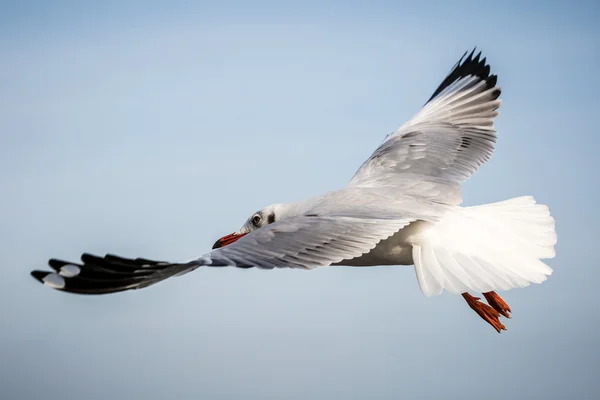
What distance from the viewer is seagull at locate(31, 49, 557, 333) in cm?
396

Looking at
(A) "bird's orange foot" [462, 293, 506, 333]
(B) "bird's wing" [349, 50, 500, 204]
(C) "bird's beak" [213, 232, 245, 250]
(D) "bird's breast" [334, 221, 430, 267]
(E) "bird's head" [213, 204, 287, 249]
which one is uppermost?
(B) "bird's wing" [349, 50, 500, 204]

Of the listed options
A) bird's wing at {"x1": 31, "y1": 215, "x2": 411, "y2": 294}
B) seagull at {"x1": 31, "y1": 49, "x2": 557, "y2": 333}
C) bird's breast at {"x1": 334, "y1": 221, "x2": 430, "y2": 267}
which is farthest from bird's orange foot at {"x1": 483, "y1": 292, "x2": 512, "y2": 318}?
bird's wing at {"x1": 31, "y1": 215, "x2": 411, "y2": 294}

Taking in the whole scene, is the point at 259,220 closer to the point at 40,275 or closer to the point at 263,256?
the point at 263,256

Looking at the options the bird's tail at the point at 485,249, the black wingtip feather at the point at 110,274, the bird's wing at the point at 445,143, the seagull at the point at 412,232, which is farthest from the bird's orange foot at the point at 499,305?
the black wingtip feather at the point at 110,274

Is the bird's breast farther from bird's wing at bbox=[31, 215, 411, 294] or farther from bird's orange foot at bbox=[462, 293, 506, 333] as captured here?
bird's orange foot at bbox=[462, 293, 506, 333]

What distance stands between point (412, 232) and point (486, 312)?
1.02 m

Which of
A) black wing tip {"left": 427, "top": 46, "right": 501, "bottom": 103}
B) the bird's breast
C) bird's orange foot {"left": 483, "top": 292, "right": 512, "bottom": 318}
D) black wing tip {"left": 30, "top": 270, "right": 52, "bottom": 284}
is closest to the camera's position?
black wing tip {"left": 30, "top": 270, "right": 52, "bottom": 284}

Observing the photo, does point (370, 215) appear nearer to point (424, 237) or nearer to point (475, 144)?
point (424, 237)

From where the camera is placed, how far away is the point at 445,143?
614 centimetres

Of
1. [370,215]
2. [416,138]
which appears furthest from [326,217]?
[416,138]

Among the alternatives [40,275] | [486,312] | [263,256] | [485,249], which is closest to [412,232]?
[485,249]

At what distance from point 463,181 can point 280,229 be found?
1.87 meters

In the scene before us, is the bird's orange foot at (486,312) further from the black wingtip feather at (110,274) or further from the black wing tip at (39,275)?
the black wing tip at (39,275)

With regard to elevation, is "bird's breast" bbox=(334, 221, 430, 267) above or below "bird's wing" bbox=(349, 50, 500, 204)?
below
